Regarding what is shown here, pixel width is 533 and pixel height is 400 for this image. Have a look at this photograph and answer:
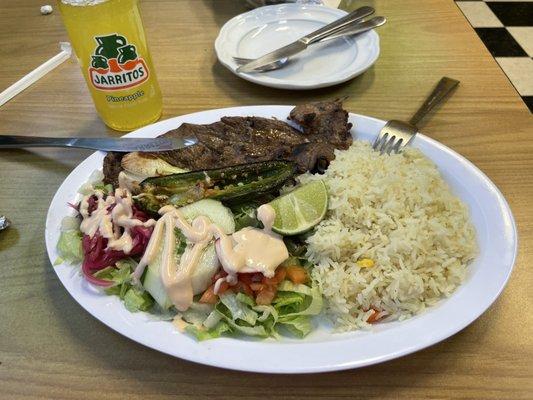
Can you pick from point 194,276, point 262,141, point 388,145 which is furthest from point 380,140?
point 194,276

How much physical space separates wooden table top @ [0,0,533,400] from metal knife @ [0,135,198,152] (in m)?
0.07

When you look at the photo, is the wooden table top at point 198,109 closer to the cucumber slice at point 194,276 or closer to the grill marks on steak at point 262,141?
the cucumber slice at point 194,276

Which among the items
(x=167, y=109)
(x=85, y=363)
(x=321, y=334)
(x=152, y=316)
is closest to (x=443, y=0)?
(x=167, y=109)

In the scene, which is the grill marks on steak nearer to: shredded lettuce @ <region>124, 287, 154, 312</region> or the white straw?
shredded lettuce @ <region>124, 287, 154, 312</region>

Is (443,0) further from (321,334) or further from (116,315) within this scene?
(116,315)

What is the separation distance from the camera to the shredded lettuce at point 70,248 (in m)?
1.26

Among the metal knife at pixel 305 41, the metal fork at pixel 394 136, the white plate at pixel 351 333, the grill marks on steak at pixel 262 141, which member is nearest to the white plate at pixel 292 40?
the metal knife at pixel 305 41

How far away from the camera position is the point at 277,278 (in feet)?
4.01

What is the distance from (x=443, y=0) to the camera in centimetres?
271

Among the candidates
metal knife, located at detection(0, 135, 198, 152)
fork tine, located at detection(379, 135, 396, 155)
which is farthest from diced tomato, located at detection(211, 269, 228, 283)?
fork tine, located at detection(379, 135, 396, 155)

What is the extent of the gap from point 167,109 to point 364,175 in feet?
3.42

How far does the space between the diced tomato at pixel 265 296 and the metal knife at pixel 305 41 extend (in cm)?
122

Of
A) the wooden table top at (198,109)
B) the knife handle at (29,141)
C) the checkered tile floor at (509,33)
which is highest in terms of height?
the knife handle at (29,141)

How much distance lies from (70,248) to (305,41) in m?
1.48
